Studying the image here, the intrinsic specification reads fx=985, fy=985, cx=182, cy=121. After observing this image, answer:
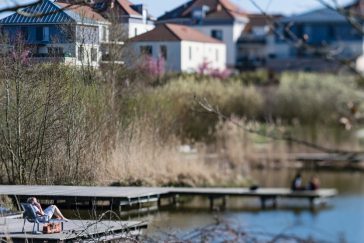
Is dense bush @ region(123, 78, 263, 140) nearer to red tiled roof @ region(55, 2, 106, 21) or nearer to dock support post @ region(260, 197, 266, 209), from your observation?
red tiled roof @ region(55, 2, 106, 21)

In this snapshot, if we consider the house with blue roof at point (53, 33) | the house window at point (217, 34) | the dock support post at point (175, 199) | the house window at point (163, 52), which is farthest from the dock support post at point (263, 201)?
the house window at point (217, 34)

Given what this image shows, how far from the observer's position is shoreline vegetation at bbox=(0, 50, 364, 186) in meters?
13.4

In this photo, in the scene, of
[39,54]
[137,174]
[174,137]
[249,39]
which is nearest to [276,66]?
[249,39]

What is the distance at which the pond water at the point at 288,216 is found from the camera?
22.8 meters

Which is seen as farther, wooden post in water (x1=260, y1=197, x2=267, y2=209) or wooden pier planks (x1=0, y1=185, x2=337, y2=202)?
wooden post in water (x1=260, y1=197, x2=267, y2=209)

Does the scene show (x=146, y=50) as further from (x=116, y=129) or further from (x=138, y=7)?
(x=116, y=129)

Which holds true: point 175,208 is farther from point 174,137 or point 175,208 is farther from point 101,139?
point 101,139

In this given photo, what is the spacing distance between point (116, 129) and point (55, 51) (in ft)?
8.71

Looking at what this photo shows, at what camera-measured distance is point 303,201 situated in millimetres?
32250

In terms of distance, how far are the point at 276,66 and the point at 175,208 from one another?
44705 millimetres

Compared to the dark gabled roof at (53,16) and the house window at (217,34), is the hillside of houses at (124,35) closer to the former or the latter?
the dark gabled roof at (53,16)

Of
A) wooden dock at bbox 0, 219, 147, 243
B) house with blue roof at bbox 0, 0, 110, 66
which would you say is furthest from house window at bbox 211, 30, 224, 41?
wooden dock at bbox 0, 219, 147, 243

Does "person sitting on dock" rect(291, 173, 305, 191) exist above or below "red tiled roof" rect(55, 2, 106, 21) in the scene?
below

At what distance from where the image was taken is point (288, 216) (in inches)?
1133
